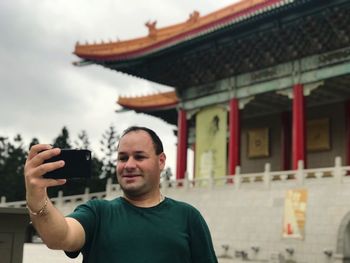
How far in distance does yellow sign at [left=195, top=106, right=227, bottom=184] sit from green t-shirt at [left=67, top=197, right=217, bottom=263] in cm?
1779

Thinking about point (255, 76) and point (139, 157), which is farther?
point (255, 76)

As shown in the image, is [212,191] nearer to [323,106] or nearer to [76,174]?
[323,106]

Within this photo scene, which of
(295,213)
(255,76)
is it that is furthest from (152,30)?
(295,213)

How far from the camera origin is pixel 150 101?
2650cm

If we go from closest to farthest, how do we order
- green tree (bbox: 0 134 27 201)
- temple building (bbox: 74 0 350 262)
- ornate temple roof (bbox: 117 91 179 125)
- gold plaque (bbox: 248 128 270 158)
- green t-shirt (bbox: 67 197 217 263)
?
1. green t-shirt (bbox: 67 197 217 263)
2. temple building (bbox: 74 0 350 262)
3. gold plaque (bbox: 248 128 270 158)
4. ornate temple roof (bbox: 117 91 179 125)
5. green tree (bbox: 0 134 27 201)

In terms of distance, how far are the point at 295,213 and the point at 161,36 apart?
11152 millimetres

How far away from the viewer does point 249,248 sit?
1543 cm

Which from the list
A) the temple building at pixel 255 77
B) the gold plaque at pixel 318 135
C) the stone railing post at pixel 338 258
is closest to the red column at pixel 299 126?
the temple building at pixel 255 77

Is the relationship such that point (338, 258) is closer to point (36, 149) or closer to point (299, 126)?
point (299, 126)

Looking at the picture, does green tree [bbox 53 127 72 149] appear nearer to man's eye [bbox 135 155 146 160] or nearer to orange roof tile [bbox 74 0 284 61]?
orange roof tile [bbox 74 0 284 61]

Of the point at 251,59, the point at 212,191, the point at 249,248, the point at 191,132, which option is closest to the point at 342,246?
the point at 249,248

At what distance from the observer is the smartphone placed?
1888 mm

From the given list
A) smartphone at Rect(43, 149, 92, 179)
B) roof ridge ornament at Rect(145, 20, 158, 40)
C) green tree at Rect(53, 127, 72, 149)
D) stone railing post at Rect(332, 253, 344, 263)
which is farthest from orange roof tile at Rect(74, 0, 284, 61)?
green tree at Rect(53, 127, 72, 149)

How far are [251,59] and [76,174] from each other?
1781cm
